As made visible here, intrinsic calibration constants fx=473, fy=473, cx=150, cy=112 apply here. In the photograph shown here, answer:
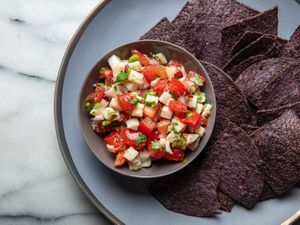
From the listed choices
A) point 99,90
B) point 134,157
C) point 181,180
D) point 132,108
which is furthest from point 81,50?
point 181,180

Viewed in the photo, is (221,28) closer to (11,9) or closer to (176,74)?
(176,74)

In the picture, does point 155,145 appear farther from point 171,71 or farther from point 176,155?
point 171,71

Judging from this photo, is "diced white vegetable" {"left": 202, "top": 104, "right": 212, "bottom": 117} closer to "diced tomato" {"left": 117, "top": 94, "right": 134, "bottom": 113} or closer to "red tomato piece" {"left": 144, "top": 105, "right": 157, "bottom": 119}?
"red tomato piece" {"left": 144, "top": 105, "right": 157, "bottom": 119}

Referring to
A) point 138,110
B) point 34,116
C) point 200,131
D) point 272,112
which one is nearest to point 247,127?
point 272,112

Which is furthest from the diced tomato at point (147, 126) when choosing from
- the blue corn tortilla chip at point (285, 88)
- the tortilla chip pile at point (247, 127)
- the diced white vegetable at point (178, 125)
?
the blue corn tortilla chip at point (285, 88)

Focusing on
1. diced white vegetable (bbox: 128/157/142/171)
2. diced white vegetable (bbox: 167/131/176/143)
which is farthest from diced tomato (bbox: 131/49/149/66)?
diced white vegetable (bbox: 128/157/142/171)

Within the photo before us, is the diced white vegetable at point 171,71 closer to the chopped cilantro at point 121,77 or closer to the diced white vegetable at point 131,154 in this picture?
the chopped cilantro at point 121,77
